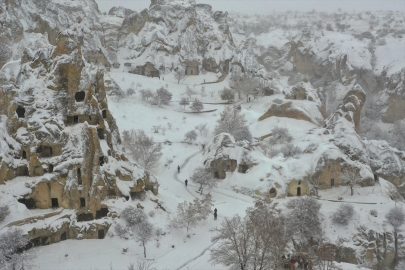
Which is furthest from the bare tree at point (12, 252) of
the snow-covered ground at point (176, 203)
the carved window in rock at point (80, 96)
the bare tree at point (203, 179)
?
the bare tree at point (203, 179)

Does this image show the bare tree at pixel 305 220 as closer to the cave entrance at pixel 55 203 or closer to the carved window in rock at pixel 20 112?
the cave entrance at pixel 55 203

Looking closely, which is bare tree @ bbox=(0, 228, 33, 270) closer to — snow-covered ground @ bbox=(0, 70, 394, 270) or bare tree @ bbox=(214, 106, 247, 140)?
snow-covered ground @ bbox=(0, 70, 394, 270)

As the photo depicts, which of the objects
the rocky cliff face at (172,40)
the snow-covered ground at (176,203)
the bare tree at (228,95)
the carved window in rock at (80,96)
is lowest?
the snow-covered ground at (176,203)

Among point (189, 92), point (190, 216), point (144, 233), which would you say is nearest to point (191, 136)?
point (189, 92)

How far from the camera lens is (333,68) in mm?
96812

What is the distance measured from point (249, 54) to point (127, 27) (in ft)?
117

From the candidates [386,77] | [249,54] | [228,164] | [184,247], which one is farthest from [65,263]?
[386,77]

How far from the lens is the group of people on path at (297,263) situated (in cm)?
1985

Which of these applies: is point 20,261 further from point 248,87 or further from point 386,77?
point 386,77

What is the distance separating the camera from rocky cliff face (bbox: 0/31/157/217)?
25.5 m

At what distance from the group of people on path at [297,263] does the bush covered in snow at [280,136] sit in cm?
3130

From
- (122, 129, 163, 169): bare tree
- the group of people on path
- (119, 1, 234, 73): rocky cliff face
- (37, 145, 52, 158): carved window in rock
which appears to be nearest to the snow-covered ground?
(122, 129, 163, 169): bare tree

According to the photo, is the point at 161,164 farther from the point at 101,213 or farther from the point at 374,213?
the point at 374,213

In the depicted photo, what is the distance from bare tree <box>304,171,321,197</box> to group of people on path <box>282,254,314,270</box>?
16.7m
